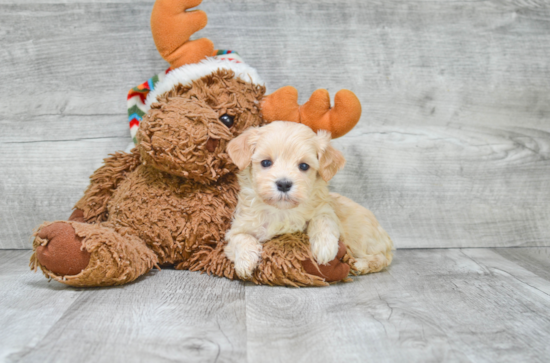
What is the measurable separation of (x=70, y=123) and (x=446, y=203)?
5.55 feet

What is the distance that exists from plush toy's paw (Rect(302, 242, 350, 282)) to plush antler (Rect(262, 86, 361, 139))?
39 centimetres

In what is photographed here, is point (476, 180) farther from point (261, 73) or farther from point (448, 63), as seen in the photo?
point (261, 73)

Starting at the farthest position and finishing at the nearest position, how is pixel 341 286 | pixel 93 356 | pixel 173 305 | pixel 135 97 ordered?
pixel 135 97, pixel 341 286, pixel 173 305, pixel 93 356

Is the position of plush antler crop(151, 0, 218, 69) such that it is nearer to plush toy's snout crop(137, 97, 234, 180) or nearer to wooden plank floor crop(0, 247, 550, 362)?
plush toy's snout crop(137, 97, 234, 180)

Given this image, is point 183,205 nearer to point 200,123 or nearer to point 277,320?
point 200,123

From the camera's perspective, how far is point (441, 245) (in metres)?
2.21

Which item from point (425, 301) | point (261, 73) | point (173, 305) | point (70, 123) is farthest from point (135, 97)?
point (425, 301)

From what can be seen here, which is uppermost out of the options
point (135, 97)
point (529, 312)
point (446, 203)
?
point (135, 97)

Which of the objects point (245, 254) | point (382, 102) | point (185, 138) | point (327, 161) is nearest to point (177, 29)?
point (185, 138)

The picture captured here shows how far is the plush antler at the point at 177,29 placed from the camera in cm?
164

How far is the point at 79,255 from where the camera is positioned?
138 centimetres

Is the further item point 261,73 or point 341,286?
point 261,73

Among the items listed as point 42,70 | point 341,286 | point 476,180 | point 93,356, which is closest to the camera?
point 93,356

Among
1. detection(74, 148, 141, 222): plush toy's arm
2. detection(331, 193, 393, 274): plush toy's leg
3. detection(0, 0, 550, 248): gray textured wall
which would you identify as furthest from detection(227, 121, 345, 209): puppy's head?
detection(0, 0, 550, 248): gray textured wall
